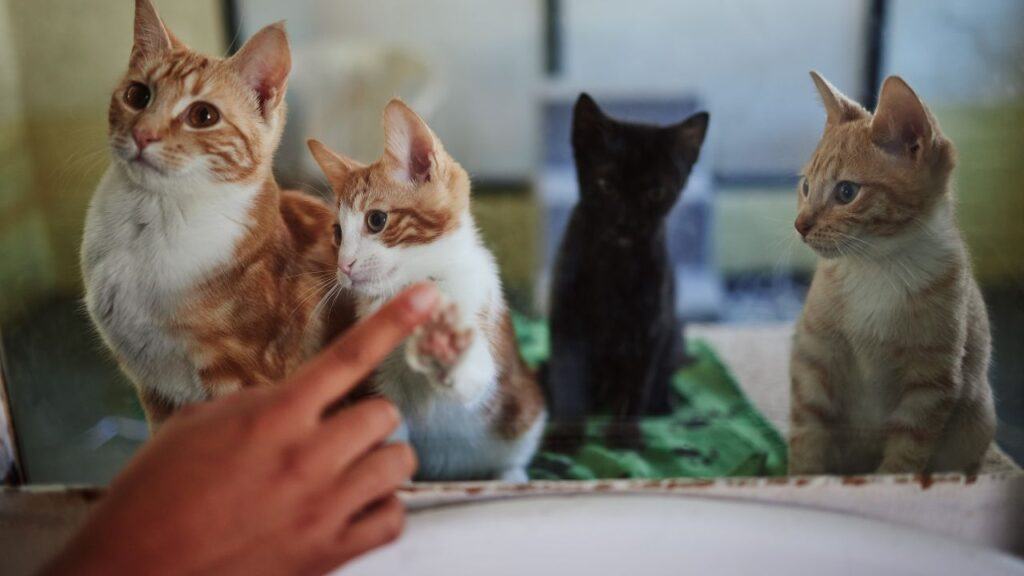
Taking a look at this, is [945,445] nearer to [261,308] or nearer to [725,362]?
[725,362]

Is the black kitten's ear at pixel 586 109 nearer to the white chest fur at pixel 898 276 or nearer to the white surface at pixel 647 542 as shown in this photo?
the white chest fur at pixel 898 276

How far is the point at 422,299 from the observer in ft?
2.38

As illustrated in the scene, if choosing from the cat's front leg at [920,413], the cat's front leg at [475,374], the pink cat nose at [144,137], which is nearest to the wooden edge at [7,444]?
the pink cat nose at [144,137]

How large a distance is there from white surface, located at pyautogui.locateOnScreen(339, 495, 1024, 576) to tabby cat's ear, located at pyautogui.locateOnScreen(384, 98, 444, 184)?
1.26 ft

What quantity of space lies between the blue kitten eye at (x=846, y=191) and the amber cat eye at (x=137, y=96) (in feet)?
2.38

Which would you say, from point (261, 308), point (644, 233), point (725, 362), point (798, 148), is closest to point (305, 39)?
point (261, 308)

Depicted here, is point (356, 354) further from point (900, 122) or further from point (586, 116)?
point (900, 122)

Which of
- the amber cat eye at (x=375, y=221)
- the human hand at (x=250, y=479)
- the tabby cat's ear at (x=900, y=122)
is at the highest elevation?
the tabby cat's ear at (x=900, y=122)

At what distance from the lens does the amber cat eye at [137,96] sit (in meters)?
0.83

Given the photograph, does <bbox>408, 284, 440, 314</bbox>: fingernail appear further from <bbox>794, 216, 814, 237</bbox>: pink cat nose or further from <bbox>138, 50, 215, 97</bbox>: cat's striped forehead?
<bbox>794, 216, 814, 237</bbox>: pink cat nose

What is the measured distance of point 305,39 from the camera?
0.90 meters

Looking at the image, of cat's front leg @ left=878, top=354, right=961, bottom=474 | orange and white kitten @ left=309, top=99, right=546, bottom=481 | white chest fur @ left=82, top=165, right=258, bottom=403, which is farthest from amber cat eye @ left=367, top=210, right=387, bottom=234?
cat's front leg @ left=878, top=354, right=961, bottom=474

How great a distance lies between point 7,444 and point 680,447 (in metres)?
0.82

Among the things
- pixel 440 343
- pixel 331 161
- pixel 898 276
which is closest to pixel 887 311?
pixel 898 276
